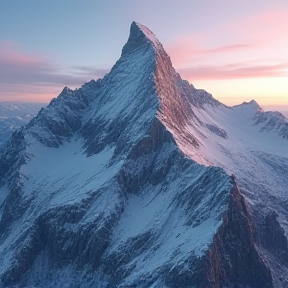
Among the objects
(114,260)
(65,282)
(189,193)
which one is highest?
(189,193)

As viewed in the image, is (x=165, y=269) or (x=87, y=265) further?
(x=87, y=265)

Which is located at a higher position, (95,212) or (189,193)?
(189,193)

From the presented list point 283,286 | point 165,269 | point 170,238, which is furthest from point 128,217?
point 283,286

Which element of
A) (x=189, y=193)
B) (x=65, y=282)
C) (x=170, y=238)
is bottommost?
(x=65, y=282)

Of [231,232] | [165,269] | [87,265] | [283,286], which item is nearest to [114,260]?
[87,265]

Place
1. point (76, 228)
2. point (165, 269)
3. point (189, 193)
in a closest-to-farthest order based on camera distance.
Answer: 1. point (165, 269)
2. point (189, 193)
3. point (76, 228)

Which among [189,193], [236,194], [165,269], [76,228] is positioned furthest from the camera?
[76,228]

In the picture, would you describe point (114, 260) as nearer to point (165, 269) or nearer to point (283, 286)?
point (165, 269)

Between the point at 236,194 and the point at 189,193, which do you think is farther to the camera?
the point at 189,193

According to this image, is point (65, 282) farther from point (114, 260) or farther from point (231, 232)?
point (231, 232)
